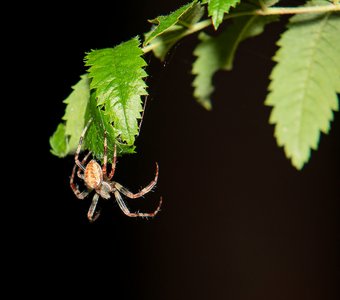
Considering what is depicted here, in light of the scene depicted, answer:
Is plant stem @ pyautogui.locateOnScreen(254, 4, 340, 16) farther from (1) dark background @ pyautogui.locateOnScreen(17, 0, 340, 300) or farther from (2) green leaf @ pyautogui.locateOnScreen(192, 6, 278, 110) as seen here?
(1) dark background @ pyautogui.locateOnScreen(17, 0, 340, 300)

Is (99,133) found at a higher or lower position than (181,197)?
higher

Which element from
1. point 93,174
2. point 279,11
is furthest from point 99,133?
point 93,174

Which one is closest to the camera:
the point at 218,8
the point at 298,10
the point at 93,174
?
the point at 218,8

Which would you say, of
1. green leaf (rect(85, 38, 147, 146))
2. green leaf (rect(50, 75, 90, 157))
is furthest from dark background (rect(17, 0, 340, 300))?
green leaf (rect(85, 38, 147, 146))

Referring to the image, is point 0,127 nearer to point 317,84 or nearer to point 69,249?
point 69,249

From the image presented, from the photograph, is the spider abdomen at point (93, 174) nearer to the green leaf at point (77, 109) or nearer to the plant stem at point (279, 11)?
the green leaf at point (77, 109)

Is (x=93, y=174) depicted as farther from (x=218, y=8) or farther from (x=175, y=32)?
(x=218, y=8)

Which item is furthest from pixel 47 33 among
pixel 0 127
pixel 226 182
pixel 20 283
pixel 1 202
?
pixel 20 283

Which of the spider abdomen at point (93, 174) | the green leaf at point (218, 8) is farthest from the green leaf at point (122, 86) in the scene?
the spider abdomen at point (93, 174)
